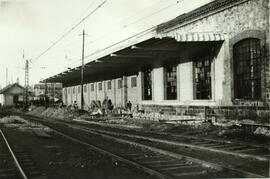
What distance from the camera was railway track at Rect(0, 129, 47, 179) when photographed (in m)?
8.63

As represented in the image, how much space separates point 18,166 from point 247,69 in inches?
477

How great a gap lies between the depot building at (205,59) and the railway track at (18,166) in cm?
1020

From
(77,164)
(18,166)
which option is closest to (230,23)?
(77,164)

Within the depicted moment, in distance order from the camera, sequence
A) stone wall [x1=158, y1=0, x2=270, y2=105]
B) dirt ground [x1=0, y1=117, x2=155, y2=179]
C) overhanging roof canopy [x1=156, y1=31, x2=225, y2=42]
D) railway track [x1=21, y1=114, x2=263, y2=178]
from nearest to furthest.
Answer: railway track [x1=21, y1=114, x2=263, y2=178], dirt ground [x1=0, y1=117, x2=155, y2=179], stone wall [x1=158, y1=0, x2=270, y2=105], overhanging roof canopy [x1=156, y1=31, x2=225, y2=42]

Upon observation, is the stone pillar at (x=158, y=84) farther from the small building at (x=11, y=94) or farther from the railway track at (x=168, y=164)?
the small building at (x=11, y=94)

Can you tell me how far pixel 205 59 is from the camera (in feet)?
71.6

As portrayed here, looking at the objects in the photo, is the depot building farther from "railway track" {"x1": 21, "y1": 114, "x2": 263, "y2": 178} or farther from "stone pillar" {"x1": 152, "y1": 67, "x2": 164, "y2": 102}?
"railway track" {"x1": 21, "y1": 114, "x2": 263, "y2": 178}

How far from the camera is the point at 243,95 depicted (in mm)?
18578

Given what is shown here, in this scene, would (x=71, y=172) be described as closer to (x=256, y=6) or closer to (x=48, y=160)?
(x=48, y=160)

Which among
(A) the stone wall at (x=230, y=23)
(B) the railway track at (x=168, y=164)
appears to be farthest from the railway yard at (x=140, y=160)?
(A) the stone wall at (x=230, y=23)

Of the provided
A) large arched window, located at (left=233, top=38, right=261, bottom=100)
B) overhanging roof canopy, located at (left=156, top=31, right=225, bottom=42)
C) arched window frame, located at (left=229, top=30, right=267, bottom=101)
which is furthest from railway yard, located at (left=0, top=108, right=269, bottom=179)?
overhanging roof canopy, located at (left=156, top=31, right=225, bottom=42)

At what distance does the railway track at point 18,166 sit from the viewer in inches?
340

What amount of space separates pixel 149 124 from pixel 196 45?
517 cm

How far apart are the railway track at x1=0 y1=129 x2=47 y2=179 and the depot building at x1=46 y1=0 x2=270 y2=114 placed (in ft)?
33.5
